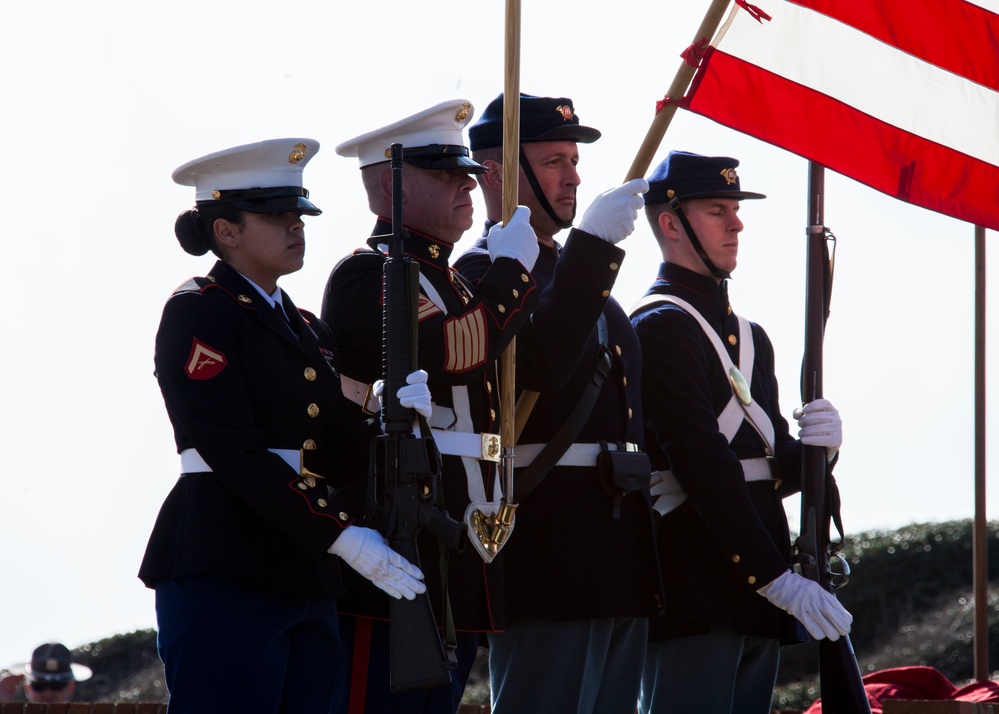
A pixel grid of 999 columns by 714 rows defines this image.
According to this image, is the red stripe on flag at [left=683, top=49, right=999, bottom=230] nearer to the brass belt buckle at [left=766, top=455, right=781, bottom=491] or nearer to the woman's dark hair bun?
the brass belt buckle at [left=766, top=455, right=781, bottom=491]

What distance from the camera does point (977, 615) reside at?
7.54 metres

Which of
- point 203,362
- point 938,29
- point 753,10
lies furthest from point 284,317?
point 938,29

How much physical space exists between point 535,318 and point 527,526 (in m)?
0.66

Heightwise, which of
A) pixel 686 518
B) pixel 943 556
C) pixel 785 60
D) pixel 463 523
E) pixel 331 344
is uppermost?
pixel 785 60

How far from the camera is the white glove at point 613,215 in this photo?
15.6 feet

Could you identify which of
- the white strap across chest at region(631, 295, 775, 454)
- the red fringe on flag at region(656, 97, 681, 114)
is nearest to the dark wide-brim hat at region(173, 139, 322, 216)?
the red fringe on flag at region(656, 97, 681, 114)

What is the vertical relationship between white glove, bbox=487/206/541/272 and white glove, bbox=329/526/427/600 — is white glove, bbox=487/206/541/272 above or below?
above

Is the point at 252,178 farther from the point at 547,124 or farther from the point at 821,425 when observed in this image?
the point at 821,425

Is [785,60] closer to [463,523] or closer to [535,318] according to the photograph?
[535,318]

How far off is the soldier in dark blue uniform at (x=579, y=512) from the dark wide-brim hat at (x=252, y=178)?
2.17ft

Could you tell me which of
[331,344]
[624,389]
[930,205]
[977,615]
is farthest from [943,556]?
[331,344]

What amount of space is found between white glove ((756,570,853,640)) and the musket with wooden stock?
0.14 metres

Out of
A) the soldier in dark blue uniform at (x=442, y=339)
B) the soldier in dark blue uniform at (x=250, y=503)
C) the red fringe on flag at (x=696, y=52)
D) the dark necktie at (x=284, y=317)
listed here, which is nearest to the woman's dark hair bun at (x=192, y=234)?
the soldier in dark blue uniform at (x=250, y=503)

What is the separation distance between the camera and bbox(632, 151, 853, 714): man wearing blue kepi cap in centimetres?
518
